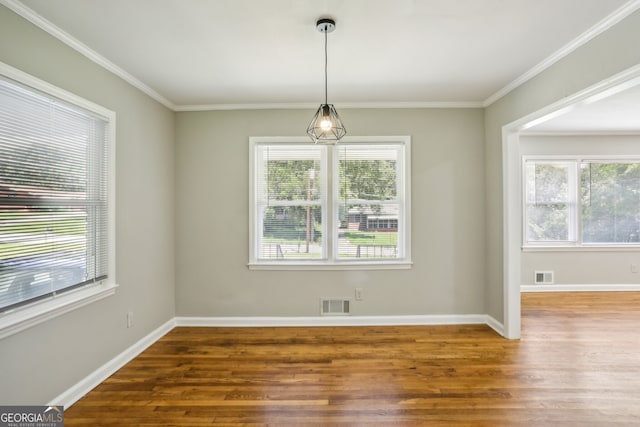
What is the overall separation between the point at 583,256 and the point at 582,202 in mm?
909

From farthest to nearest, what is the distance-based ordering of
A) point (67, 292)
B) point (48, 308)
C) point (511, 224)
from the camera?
point (511, 224)
point (67, 292)
point (48, 308)

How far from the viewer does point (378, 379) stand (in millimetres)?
2539

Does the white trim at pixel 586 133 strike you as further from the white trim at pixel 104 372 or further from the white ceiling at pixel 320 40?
the white trim at pixel 104 372

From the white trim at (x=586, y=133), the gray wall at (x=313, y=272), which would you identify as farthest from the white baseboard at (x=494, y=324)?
the white trim at (x=586, y=133)

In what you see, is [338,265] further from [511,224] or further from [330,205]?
[511,224]

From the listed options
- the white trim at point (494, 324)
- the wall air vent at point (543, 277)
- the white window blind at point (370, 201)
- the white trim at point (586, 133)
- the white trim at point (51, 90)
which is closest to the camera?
the white trim at point (51, 90)

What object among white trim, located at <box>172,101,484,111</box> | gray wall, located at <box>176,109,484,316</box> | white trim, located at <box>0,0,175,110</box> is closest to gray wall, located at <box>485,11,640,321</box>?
gray wall, located at <box>176,109,484,316</box>

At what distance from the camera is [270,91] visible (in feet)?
10.8

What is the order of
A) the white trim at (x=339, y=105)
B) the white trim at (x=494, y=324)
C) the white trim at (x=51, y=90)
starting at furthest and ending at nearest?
the white trim at (x=339, y=105), the white trim at (x=494, y=324), the white trim at (x=51, y=90)

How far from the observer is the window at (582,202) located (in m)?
5.26

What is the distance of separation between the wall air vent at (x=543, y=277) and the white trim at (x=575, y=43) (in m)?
3.37

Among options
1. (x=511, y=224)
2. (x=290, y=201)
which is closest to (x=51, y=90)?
(x=290, y=201)

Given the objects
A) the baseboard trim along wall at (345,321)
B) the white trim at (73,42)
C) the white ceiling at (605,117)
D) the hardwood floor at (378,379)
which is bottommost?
the hardwood floor at (378,379)

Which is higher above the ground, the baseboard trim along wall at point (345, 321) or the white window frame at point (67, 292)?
the white window frame at point (67, 292)
